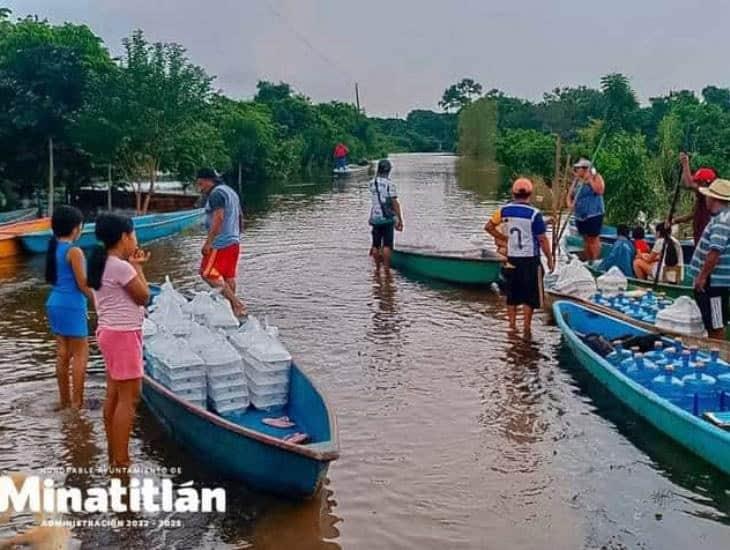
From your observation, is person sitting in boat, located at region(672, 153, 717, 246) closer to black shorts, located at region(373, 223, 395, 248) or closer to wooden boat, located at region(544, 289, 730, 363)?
wooden boat, located at region(544, 289, 730, 363)

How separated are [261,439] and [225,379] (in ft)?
4.53

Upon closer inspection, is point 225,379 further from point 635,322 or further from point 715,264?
point 715,264

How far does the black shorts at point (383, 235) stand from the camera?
13664mm

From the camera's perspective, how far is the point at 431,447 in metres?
6.14

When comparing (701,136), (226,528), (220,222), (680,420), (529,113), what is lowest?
(226,528)

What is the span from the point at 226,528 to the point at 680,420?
123 inches

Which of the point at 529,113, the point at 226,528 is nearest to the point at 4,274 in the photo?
the point at 226,528

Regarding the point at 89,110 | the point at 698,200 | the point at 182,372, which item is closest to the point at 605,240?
the point at 698,200

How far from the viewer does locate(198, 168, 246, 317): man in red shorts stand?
364 inches

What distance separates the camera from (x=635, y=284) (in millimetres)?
10297

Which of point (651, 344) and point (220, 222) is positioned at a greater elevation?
point (220, 222)

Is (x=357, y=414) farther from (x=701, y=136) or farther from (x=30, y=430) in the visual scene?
(x=701, y=136)

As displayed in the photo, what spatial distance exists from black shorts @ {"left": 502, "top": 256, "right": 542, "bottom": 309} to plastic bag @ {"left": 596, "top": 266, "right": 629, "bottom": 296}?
3.83 ft

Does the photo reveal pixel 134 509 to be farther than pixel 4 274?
No
